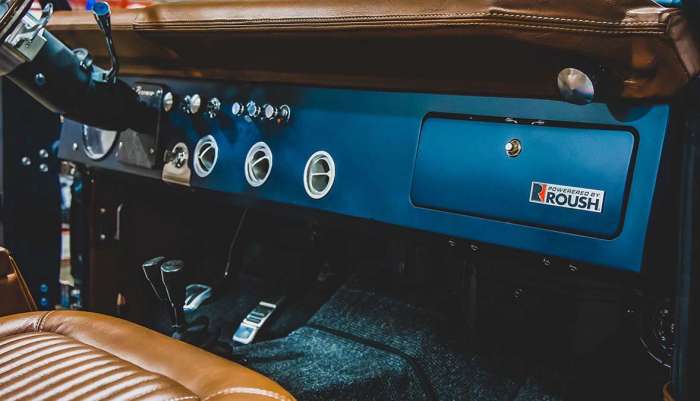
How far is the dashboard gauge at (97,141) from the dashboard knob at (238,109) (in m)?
0.41

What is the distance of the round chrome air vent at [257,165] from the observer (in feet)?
4.46

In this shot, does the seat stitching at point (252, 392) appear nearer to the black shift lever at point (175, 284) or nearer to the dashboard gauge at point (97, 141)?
the black shift lever at point (175, 284)

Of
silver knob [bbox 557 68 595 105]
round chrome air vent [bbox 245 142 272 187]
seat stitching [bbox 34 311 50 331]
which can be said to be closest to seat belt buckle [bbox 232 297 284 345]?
round chrome air vent [bbox 245 142 272 187]

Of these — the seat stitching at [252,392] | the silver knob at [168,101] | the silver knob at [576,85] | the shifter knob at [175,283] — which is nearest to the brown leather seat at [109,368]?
the seat stitching at [252,392]

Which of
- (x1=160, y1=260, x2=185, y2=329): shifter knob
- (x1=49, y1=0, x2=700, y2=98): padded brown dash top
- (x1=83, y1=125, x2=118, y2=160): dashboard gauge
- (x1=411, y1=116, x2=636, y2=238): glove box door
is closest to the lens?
(x1=49, y1=0, x2=700, y2=98): padded brown dash top

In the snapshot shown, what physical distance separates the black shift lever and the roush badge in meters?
0.67

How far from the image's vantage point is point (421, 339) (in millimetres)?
1536

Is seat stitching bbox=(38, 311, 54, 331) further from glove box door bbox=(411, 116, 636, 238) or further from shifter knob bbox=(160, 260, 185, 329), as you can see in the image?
glove box door bbox=(411, 116, 636, 238)

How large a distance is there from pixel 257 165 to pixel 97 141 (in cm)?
55

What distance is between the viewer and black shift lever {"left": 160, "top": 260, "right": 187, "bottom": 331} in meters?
1.25

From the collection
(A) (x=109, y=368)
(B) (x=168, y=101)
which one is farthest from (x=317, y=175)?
(A) (x=109, y=368)

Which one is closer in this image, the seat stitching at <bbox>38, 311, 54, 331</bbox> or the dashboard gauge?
the seat stitching at <bbox>38, 311, 54, 331</bbox>

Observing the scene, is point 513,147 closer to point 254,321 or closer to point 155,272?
point 155,272

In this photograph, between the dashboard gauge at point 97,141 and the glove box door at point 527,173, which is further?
the dashboard gauge at point 97,141
